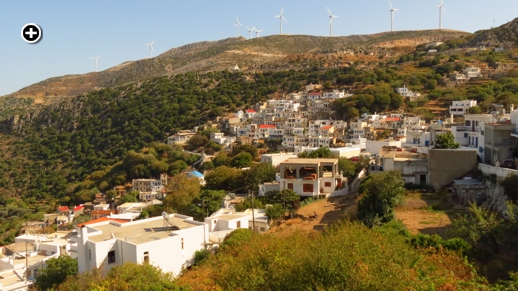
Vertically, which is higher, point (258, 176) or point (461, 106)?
point (461, 106)

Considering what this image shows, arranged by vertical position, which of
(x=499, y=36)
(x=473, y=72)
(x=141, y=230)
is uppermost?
(x=499, y=36)

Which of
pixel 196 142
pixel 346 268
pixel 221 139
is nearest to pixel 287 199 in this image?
pixel 346 268

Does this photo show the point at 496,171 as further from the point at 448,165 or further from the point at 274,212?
the point at 274,212

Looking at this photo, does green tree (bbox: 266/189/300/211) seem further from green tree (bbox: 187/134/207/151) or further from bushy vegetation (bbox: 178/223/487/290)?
green tree (bbox: 187/134/207/151)

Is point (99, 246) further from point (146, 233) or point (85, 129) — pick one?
point (85, 129)

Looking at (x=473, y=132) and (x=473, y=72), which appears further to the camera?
(x=473, y=72)

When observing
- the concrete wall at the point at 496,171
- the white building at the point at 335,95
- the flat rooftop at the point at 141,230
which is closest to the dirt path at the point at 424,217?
the concrete wall at the point at 496,171

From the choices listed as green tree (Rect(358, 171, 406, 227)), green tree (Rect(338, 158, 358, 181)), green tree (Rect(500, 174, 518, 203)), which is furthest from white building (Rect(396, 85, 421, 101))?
green tree (Rect(500, 174, 518, 203))
